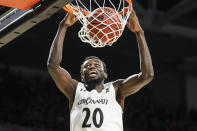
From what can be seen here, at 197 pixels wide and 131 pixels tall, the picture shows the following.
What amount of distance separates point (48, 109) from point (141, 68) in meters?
6.36

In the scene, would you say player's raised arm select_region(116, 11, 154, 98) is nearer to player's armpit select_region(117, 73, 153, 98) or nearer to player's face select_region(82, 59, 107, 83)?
player's armpit select_region(117, 73, 153, 98)

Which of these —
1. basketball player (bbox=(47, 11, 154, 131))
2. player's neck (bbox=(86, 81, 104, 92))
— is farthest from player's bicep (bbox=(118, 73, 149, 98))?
player's neck (bbox=(86, 81, 104, 92))

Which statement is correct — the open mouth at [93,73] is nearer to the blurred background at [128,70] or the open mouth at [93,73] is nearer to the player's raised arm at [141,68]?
the player's raised arm at [141,68]

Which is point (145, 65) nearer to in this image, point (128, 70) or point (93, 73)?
point (93, 73)

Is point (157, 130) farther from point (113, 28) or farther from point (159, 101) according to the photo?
point (113, 28)

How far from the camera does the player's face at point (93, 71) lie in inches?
162

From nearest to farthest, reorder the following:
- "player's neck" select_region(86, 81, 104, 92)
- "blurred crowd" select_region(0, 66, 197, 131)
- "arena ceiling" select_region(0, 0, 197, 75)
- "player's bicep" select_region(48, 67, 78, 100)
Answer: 1. "player's bicep" select_region(48, 67, 78, 100)
2. "player's neck" select_region(86, 81, 104, 92)
3. "blurred crowd" select_region(0, 66, 197, 131)
4. "arena ceiling" select_region(0, 0, 197, 75)

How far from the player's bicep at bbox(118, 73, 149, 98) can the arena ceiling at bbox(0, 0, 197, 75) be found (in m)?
6.99

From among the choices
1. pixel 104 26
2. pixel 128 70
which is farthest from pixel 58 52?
pixel 128 70

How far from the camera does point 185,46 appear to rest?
41.5ft

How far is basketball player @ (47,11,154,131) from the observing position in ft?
12.6

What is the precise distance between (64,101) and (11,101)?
1.64 m

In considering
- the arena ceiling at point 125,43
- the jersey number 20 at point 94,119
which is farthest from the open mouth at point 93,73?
the arena ceiling at point 125,43

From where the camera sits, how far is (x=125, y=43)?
12.1m
